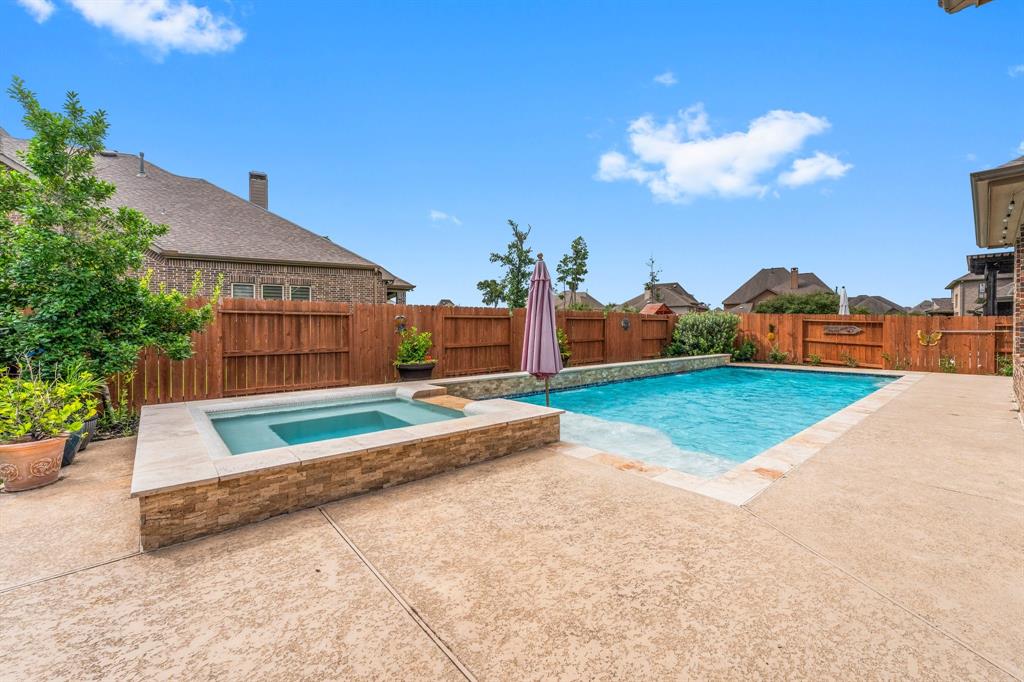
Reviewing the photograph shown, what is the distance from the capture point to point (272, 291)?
13.2 meters

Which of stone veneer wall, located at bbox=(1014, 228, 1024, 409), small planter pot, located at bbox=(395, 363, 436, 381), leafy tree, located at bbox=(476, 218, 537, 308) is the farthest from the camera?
leafy tree, located at bbox=(476, 218, 537, 308)

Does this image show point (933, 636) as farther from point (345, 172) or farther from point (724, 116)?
point (345, 172)

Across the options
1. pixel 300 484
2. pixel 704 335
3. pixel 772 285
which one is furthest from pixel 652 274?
pixel 300 484

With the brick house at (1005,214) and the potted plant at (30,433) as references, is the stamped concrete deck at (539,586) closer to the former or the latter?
the potted plant at (30,433)

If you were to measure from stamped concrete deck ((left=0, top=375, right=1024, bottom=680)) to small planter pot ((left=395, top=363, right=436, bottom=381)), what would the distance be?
16.9 ft

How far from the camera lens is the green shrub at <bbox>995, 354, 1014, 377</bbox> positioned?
11280 millimetres

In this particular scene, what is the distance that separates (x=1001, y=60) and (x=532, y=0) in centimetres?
911

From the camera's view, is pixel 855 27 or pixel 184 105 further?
pixel 184 105

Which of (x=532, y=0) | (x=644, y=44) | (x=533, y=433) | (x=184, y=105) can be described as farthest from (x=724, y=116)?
(x=184, y=105)

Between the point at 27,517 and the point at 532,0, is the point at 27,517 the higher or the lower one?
the lower one

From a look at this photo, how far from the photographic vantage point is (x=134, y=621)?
1917 mm

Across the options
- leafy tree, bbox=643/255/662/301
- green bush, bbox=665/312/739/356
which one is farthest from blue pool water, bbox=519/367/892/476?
leafy tree, bbox=643/255/662/301

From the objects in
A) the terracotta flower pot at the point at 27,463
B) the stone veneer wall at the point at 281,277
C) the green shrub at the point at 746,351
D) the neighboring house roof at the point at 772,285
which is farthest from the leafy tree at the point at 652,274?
the terracotta flower pot at the point at 27,463

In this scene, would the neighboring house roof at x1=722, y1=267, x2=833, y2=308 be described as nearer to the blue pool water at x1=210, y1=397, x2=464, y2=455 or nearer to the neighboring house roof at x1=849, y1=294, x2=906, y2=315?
the neighboring house roof at x1=849, y1=294, x2=906, y2=315
